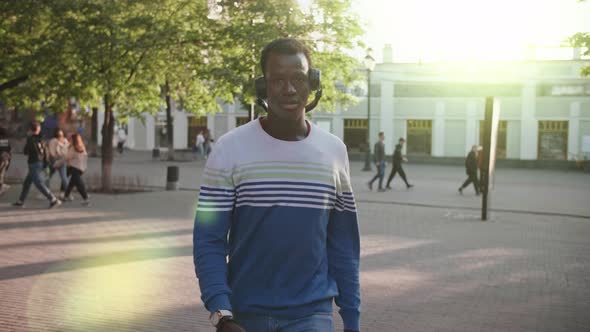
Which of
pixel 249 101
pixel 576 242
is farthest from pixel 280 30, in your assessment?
pixel 576 242

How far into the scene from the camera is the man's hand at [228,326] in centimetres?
242

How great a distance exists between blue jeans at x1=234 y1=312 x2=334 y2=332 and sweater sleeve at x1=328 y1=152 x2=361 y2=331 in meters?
0.18

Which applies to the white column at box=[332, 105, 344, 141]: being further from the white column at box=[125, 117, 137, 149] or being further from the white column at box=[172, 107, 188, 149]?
the white column at box=[125, 117, 137, 149]

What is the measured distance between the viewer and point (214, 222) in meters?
2.64

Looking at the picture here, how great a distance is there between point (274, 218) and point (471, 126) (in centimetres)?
4746

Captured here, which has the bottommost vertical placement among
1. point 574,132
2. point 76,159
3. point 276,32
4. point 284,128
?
point 76,159

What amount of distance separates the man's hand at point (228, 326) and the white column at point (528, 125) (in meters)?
46.8

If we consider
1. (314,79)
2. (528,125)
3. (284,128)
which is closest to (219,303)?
(284,128)

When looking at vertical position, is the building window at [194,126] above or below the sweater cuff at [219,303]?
above

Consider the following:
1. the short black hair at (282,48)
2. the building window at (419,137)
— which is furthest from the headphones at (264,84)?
the building window at (419,137)

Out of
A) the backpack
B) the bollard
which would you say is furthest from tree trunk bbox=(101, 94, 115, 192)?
the backpack

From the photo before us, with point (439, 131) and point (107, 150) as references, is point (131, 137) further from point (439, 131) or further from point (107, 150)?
point (107, 150)

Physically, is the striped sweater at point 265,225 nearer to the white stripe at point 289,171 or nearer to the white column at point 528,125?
the white stripe at point 289,171

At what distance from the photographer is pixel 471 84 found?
49094 mm
